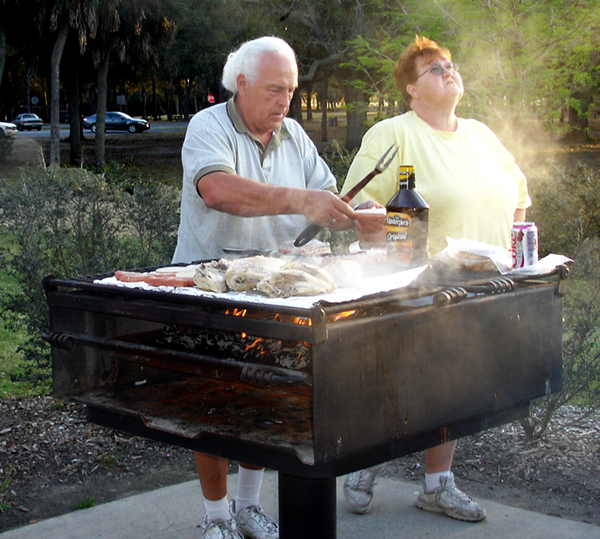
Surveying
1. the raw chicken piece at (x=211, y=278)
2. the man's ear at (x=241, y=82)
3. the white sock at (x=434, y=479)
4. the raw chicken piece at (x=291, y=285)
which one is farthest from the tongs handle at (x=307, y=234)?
the white sock at (x=434, y=479)

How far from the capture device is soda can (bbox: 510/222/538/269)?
2.60 meters

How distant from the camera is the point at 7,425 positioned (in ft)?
15.4

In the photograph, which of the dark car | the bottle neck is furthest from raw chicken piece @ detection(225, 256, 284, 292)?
the dark car

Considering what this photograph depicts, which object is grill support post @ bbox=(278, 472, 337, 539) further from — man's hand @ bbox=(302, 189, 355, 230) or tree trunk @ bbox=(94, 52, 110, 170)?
tree trunk @ bbox=(94, 52, 110, 170)

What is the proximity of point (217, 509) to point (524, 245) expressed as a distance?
1.53 metres

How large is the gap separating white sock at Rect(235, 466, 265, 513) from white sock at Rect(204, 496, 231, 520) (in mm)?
217

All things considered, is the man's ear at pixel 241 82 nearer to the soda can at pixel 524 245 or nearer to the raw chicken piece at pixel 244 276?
the raw chicken piece at pixel 244 276

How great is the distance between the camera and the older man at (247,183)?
2.73 metres

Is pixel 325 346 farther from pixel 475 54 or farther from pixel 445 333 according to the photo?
pixel 475 54

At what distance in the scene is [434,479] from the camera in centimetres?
353

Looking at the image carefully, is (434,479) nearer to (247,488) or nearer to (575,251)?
(247,488)

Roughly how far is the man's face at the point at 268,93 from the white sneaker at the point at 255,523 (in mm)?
1558

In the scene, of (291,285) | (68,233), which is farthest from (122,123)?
(291,285)

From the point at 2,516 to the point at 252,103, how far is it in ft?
7.22
